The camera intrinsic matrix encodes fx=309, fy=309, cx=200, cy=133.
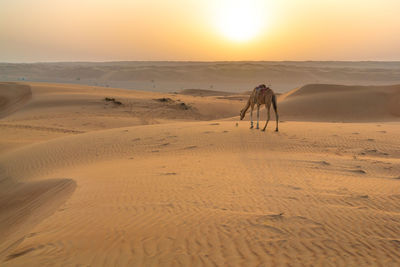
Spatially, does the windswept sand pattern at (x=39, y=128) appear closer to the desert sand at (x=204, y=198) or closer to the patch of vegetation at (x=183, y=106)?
the desert sand at (x=204, y=198)

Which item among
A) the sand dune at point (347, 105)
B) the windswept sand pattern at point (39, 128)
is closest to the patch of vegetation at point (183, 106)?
the sand dune at point (347, 105)

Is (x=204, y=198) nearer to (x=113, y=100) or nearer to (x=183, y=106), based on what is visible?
(x=183, y=106)

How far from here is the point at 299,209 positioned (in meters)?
4.76

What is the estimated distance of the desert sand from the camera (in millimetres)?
3623

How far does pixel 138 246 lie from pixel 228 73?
9185 centimetres

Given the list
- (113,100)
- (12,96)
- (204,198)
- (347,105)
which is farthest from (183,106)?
(204,198)

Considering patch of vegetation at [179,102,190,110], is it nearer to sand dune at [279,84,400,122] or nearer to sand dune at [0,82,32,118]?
sand dune at [279,84,400,122]

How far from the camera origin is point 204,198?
17.5ft

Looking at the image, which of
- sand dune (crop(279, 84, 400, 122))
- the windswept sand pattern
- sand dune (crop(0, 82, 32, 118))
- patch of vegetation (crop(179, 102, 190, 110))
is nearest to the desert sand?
the windswept sand pattern

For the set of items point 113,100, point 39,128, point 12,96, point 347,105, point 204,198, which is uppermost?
point 12,96

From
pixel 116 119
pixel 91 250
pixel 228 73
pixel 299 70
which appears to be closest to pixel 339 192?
pixel 91 250

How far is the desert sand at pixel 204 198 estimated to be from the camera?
143 inches

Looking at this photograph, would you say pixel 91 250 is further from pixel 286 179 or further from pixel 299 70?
pixel 299 70

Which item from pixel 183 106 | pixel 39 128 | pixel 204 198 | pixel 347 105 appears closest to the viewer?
pixel 204 198
